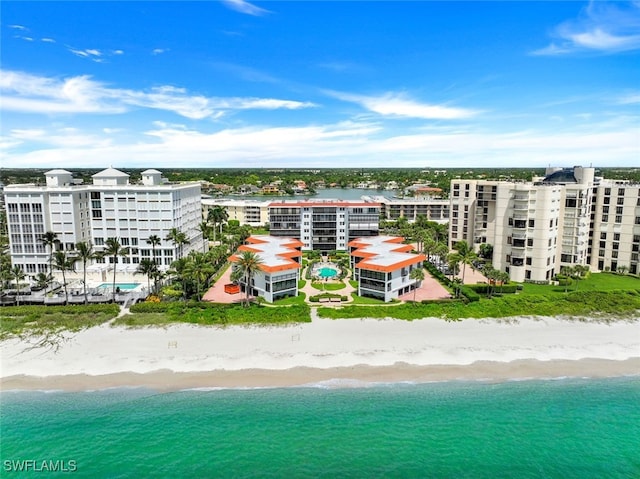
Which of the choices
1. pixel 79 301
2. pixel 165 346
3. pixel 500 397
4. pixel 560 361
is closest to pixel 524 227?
pixel 560 361

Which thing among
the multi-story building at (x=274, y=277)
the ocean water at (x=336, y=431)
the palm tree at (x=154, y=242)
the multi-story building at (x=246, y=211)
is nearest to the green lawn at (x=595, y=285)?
the ocean water at (x=336, y=431)

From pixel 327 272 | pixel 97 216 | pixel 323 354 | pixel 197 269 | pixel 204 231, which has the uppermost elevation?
pixel 97 216

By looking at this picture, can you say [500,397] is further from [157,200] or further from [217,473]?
[157,200]

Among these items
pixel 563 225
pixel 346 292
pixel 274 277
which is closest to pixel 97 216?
pixel 274 277

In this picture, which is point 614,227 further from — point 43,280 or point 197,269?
point 43,280

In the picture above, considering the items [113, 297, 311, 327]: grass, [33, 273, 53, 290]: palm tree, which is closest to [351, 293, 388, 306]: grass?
[113, 297, 311, 327]: grass

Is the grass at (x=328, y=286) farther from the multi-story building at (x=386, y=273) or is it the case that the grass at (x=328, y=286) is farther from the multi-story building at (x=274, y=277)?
the multi-story building at (x=274, y=277)
